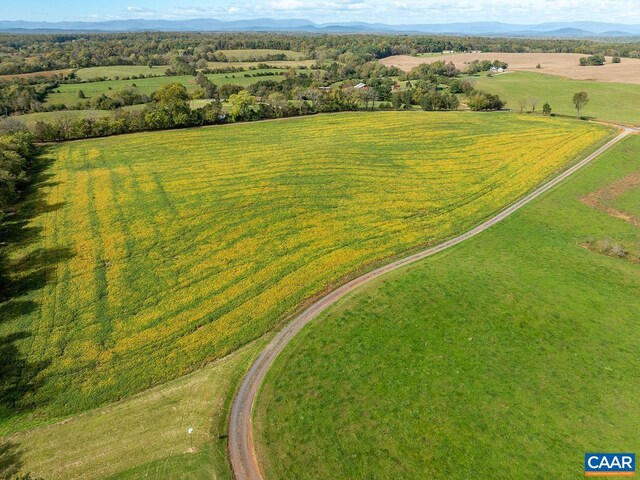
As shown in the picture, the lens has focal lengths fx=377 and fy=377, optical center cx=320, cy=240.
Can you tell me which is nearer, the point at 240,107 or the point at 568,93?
the point at 240,107

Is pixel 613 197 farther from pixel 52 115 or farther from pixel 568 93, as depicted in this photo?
pixel 52 115

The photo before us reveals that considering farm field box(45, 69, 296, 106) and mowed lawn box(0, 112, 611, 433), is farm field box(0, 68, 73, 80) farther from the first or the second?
mowed lawn box(0, 112, 611, 433)

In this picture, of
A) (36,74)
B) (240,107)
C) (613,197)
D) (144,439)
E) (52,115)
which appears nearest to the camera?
(144,439)

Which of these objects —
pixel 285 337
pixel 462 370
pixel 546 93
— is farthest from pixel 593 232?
pixel 546 93

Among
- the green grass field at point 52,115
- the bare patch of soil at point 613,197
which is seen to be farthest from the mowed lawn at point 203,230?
the green grass field at point 52,115

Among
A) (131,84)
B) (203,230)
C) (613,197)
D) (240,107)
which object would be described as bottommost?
(203,230)

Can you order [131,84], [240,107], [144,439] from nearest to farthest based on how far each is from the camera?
1. [144,439]
2. [240,107]
3. [131,84]

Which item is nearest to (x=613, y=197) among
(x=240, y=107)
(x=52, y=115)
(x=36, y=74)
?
(x=240, y=107)

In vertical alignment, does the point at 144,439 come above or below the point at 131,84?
below
